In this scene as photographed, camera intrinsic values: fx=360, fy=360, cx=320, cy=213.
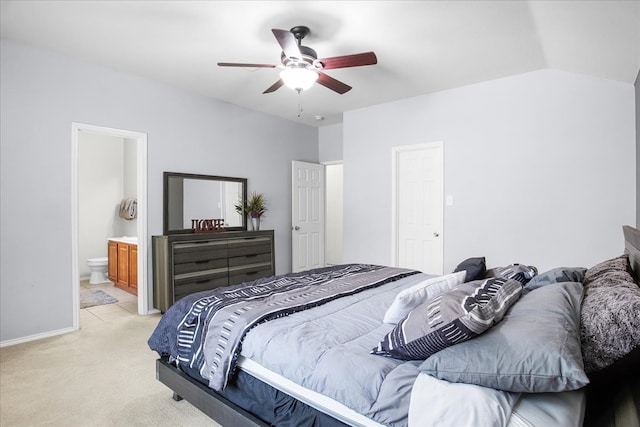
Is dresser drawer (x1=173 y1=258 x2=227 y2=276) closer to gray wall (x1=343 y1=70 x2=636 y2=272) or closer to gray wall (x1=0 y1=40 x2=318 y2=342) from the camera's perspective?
gray wall (x1=0 y1=40 x2=318 y2=342)

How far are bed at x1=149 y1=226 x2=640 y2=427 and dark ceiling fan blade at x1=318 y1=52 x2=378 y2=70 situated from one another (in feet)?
5.71

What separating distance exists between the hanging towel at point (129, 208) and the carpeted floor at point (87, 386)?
3091 millimetres

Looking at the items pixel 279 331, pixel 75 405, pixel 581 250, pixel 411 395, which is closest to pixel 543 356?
pixel 411 395

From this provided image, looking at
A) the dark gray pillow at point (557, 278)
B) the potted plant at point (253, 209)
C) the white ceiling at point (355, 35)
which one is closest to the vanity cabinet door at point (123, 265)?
the potted plant at point (253, 209)

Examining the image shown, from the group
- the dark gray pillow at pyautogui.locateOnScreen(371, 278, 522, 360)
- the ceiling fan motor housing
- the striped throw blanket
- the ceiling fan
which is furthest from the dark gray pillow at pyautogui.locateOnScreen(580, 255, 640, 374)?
the ceiling fan motor housing

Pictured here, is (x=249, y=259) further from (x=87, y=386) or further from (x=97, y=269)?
(x=97, y=269)

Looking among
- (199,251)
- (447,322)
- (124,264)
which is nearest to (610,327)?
(447,322)

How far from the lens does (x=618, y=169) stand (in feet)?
11.1

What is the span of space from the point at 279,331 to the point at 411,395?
2.21ft

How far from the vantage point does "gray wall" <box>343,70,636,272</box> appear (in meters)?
3.43

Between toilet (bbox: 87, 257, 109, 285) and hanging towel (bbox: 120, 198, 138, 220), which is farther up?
hanging towel (bbox: 120, 198, 138, 220)

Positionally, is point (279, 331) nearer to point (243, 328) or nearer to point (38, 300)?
point (243, 328)

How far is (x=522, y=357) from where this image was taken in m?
1.01

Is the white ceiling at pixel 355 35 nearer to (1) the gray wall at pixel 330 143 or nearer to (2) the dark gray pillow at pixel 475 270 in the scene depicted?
(2) the dark gray pillow at pixel 475 270
